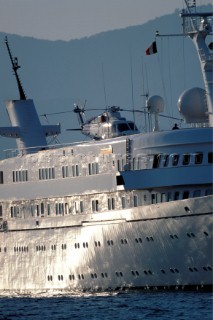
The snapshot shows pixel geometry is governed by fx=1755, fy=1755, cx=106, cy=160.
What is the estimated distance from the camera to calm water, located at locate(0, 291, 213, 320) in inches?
2867

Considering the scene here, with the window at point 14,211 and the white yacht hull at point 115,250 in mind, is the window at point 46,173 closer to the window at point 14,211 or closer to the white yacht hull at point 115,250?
the white yacht hull at point 115,250

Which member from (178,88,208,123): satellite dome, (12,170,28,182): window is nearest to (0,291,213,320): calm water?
(12,170,28,182): window

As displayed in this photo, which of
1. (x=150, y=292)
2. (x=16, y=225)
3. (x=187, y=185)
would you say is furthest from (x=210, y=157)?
(x=16, y=225)

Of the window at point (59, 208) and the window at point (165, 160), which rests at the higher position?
the window at point (165, 160)

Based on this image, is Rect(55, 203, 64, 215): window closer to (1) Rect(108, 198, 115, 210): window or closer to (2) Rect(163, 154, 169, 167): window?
(1) Rect(108, 198, 115, 210): window

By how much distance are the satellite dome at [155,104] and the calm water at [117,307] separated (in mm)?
11320

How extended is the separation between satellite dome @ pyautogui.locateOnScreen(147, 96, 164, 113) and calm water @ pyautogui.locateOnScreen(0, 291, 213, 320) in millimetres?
11320

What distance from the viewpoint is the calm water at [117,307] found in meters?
72.8

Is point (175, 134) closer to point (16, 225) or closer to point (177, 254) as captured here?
point (177, 254)

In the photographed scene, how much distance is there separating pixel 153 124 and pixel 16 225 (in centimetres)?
892

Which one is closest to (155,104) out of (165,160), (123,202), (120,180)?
(123,202)

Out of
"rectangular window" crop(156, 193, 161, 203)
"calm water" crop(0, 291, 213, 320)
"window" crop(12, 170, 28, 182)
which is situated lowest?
"calm water" crop(0, 291, 213, 320)

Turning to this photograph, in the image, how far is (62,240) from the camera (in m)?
87.6

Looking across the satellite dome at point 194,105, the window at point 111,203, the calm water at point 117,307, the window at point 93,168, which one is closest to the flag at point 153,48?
the satellite dome at point 194,105
